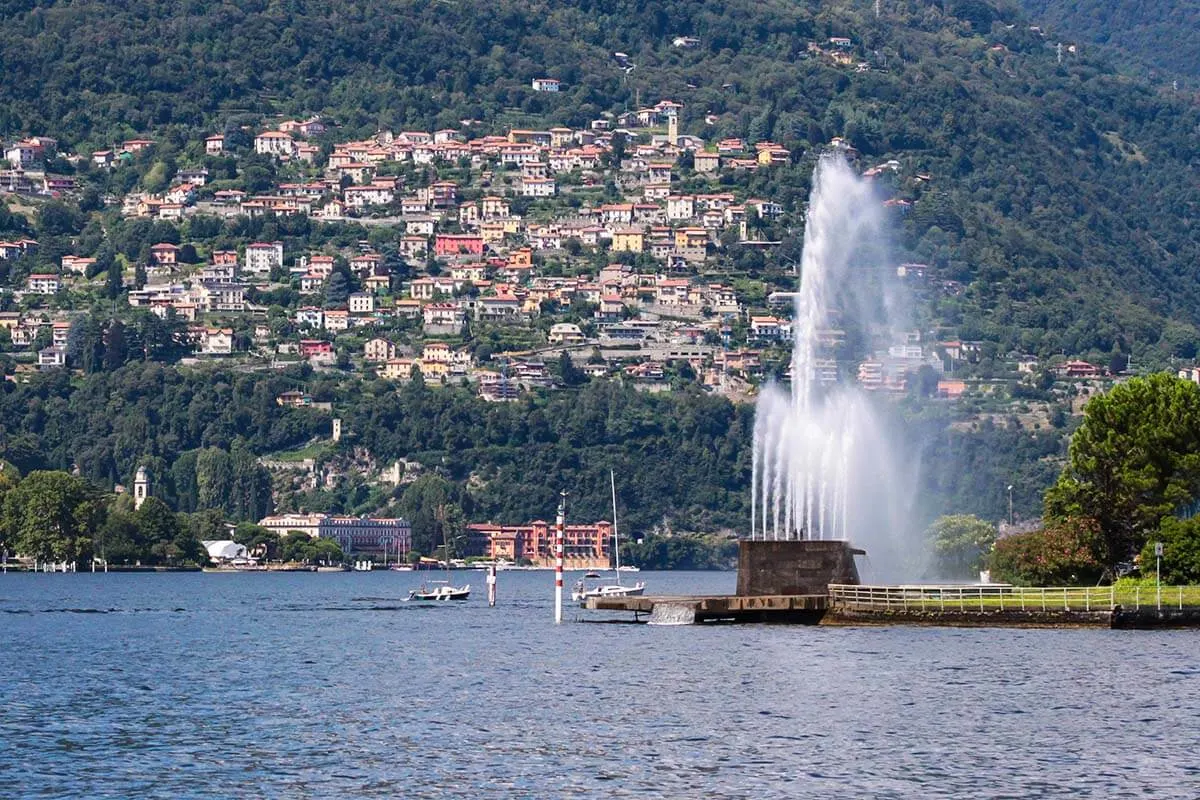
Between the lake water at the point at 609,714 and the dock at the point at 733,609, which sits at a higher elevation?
the dock at the point at 733,609

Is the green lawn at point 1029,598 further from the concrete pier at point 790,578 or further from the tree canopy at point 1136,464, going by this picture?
the tree canopy at point 1136,464

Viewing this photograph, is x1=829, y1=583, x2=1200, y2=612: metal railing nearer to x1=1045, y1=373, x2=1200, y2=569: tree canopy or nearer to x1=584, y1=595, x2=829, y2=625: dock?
x1=584, y1=595, x2=829, y2=625: dock

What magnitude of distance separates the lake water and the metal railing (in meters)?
0.90

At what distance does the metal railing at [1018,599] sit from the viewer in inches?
3273

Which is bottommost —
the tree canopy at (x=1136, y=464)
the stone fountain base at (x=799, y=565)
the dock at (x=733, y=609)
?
the dock at (x=733, y=609)

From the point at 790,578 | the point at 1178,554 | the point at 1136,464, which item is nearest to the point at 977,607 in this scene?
the point at 790,578

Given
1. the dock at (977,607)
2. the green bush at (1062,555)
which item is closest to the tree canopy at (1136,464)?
the green bush at (1062,555)

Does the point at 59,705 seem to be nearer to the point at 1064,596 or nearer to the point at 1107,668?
the point at 1107,668

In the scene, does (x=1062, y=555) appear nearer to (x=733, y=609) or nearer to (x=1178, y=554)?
(x=1178, y=554)

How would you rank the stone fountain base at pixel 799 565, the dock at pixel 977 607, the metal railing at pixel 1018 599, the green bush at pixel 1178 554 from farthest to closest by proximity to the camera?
the green bush at pixel 1178 554, the stone fountain base at pixel 799 565, the metal railing at pixel 1018 599, the dock at pixel 977 607

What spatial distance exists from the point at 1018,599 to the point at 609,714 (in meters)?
28.0

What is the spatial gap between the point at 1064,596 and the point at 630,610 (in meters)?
23.9

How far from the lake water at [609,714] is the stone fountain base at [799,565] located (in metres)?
1.88

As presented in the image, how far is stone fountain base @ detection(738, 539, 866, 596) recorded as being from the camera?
3356 inches
